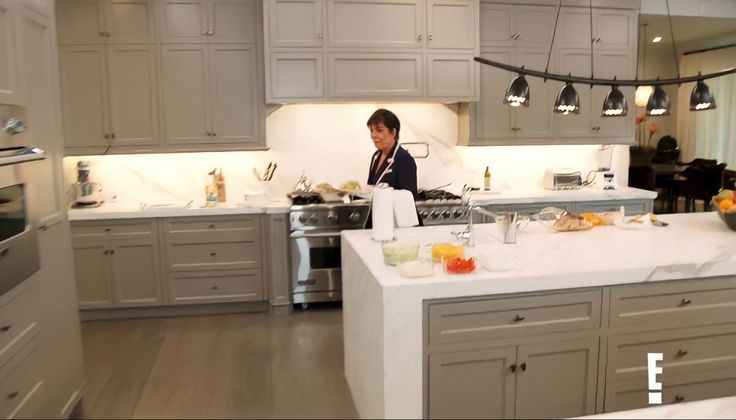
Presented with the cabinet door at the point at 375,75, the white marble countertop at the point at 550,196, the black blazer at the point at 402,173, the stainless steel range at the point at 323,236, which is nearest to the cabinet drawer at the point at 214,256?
the stainless steel range at the point at 323,236

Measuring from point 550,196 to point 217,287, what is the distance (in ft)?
9.81

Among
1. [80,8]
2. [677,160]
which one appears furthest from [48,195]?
[677,160]

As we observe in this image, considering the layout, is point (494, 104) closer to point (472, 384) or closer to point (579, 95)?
point (579, 95)

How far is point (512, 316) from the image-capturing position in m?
2.35

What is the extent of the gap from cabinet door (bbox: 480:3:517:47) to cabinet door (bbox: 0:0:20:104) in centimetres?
377

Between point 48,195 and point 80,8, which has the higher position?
point 80,8

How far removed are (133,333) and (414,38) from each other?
3270mm

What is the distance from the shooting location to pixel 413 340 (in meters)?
2.23

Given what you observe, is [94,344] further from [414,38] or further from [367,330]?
[414,38]

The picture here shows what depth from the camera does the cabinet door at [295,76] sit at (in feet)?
15.4

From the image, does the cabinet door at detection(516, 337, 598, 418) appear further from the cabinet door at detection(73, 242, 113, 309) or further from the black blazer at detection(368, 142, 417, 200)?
the cabinet door at detection(73, 242, 113, 309)

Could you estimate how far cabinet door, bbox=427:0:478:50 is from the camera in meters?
4.91

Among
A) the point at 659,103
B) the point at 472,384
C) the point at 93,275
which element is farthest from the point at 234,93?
the point at 472,384

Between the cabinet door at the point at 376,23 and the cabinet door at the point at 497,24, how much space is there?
606 mm
